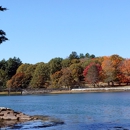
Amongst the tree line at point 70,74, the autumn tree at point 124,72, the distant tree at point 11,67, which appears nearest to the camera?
the autumn tree at point 124,72

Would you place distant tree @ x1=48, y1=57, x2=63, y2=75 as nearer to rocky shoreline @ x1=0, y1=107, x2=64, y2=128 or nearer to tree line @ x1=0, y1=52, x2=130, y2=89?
tree line @ x1=0, y1=52, x2=130, y2=89

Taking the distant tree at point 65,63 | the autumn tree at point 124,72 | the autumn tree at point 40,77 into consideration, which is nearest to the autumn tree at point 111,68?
the autumn tree at point 124,72

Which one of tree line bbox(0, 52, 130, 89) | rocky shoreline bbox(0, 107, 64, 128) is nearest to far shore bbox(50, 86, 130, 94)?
tree line bbox(0, 52, 130, 89)

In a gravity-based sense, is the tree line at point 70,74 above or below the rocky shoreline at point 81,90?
above

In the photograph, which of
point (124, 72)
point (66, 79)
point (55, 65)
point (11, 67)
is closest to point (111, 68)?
point (124, 72)

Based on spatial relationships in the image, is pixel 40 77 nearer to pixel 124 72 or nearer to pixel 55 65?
pixel 55 65

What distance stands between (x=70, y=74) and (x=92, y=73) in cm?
920

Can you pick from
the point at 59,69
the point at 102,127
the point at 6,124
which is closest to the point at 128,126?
the point at 102,127

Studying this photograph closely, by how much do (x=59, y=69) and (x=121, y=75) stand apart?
32647 millimetres

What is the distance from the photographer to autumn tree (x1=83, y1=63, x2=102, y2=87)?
144m

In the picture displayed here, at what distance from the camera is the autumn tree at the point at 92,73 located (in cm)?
14362

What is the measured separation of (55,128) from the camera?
35.1 meters

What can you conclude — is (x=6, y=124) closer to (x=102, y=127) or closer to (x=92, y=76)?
(x=102, y=127)

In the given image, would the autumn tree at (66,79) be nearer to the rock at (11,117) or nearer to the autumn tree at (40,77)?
the autumn tree at (40,77)
